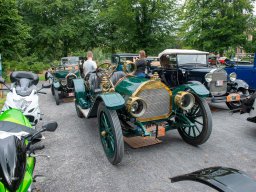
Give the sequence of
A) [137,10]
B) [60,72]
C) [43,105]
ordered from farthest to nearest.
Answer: [137,10], [60,72], [43,105]

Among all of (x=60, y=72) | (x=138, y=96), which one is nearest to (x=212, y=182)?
(x=138, y=96)

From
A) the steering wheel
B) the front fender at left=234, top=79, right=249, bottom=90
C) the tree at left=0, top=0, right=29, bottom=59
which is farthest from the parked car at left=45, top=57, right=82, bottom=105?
the tree at left=0, top=0, right=29, bottom=59

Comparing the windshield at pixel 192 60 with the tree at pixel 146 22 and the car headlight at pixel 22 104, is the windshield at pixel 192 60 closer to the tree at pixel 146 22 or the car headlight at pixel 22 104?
the car headlight at pixel 22 104

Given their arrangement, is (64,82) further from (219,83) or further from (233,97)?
(233,97)

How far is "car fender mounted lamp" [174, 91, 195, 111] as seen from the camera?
14.3ft

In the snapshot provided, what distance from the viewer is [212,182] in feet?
4.68

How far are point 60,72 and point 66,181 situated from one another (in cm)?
722

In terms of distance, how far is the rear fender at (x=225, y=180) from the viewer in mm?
1372

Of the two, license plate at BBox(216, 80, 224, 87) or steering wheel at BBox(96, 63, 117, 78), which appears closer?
steering wheel at BBox(96, 63, 117, 78)

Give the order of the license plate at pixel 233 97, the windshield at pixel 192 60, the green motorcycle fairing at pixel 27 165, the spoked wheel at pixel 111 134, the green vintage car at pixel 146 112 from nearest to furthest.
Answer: the green motorcycle fairing at pixel 27 165, the spoked wheel at pixel 111 134, the green vintage car at pixel 146 112, the license plate at pixel 233 97, the windshield at pixel 192 60

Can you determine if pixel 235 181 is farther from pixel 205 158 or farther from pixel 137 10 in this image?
pixel 137 10

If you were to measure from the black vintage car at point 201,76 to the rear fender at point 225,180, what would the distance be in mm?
5737

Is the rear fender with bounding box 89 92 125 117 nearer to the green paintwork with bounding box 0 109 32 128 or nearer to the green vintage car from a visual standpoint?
the green vintage car

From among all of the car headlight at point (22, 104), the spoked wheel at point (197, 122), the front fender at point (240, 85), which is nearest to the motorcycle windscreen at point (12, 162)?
the car headlight at point (22, 104)
